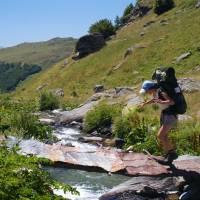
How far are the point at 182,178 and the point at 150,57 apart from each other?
5569cm

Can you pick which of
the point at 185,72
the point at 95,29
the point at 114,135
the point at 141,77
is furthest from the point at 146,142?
the point at 95,29

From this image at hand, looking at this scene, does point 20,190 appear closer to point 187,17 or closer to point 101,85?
point 101,85

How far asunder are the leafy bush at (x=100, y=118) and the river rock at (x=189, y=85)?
248 inches

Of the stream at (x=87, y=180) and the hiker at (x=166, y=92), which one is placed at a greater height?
the hiker at (x=166, y=92)

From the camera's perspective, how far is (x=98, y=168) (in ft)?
57.7

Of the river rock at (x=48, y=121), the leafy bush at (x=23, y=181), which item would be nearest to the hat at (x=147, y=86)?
the leafy bush at (x=23, y=181)

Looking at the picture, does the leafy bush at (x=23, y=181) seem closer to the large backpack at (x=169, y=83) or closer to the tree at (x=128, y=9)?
the large backpack at (x=169, y=83)

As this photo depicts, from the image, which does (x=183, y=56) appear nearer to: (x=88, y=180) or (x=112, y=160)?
(x=88, y=180)

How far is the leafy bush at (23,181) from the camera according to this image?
762cm

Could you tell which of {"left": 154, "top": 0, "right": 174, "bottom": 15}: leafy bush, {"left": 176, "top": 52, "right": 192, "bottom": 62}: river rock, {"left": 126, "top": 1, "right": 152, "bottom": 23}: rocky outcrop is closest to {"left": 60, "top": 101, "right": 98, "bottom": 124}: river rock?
{"left": 176, "top": 52, "right": 192, "bottom": 62}: river rock

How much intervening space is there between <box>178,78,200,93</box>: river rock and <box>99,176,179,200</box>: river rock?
21841 mm

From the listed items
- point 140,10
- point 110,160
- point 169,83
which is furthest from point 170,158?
point 140,10

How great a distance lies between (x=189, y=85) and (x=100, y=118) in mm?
8367

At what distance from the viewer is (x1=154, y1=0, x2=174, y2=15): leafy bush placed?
3664 inches
